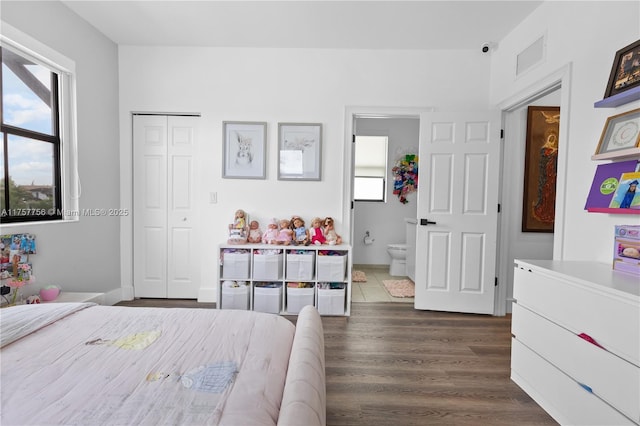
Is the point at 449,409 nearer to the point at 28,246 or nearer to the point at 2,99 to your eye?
the point at 28,246

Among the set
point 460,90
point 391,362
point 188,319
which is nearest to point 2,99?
point 188,319

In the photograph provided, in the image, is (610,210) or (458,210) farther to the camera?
(458,210)

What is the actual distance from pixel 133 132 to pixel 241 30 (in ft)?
5.28

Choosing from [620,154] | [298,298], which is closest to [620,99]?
[620,154]

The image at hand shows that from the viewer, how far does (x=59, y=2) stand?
245cm

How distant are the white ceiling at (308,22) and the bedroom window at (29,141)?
2.48 feet

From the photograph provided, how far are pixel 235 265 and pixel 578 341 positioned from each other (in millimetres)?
2568

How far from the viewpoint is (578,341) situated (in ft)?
4.60

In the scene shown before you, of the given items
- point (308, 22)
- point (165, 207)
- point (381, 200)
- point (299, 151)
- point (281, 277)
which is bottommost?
point (281, 277)

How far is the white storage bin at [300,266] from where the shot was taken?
9.61ft

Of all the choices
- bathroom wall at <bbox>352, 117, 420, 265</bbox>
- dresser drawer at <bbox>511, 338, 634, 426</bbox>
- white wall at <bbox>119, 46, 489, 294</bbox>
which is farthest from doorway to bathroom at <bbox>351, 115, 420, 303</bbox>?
dresser drawer at <bbox>511, 338, 634, 426</bbox>

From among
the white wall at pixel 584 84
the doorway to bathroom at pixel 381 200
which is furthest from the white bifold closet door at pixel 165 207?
the white wall at pixel 584 84

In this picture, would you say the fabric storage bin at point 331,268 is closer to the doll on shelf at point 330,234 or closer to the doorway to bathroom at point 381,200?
the doll on shelf at point 330,234

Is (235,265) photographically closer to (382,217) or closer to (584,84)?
(382,217)
